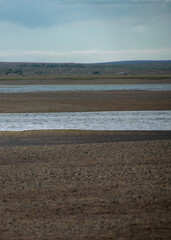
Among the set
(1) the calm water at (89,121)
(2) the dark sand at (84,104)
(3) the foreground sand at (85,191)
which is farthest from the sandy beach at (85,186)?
(2) the dark sand at (84,104)

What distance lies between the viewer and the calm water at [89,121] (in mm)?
21797

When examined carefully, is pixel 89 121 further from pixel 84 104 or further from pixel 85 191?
pixel 85 191

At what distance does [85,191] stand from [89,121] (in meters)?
15.0

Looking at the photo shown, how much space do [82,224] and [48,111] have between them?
23.4 metres

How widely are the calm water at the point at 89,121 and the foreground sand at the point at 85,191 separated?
20.8ft

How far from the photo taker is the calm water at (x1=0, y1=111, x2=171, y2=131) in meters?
21.8

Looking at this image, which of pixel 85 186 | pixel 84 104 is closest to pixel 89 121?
pixel 84 104

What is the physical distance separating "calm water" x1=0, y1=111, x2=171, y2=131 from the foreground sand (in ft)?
20.8

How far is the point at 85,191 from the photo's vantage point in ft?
31.0

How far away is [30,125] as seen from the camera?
2278cm

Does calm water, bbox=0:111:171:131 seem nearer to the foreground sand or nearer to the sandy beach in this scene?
the sandy beach

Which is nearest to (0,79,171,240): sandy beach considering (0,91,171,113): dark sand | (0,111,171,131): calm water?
(0,111,171,131): calm water

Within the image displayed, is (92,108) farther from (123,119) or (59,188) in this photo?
(59,188)

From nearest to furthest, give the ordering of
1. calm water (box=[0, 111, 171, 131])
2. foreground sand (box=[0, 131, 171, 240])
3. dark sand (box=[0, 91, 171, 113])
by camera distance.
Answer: foreground sand (box=[0, 131, 171, 240]) < calm water (box=[0, 111, 171, 131]) < dark sand (box=[0, 91, 171, 113])
